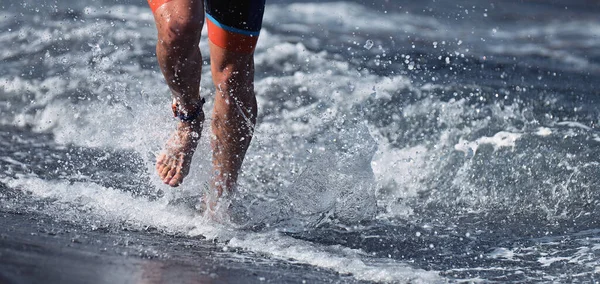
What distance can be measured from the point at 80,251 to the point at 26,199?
0.83 meters

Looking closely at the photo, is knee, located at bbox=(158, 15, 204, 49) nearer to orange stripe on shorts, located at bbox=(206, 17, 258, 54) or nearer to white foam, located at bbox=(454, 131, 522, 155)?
orange stripe on shorts, located at bbox=(206, 17, 258, 54)

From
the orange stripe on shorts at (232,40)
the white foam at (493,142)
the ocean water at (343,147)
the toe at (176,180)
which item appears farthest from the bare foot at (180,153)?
the white foam at (493,142)

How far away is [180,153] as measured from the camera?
10.7 feet

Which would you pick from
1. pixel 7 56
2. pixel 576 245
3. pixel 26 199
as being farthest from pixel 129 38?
pixel 576 245

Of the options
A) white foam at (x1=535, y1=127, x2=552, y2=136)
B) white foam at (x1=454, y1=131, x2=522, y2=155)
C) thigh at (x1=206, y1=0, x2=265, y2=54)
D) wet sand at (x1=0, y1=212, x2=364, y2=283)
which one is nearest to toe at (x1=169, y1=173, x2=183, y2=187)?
wet sand at (x1=0, y1=212, x2=364, y2=283)

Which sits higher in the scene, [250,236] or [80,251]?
[250,236]

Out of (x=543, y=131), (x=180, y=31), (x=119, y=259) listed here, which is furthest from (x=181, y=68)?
(x=543, y=131)

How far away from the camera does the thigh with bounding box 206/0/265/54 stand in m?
2.99

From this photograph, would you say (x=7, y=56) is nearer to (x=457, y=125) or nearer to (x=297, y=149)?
(x=297, y=149)

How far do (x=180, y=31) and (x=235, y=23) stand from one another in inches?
8.7

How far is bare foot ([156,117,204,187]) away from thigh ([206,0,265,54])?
0.39 m

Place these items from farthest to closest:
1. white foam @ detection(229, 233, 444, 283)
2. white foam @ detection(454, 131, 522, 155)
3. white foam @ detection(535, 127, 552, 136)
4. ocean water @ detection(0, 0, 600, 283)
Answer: white foam @ detection(535, 127, 552, 136), white foam @ detection(454, 131, 522, 155), ocean water @ detection(0, 0, 600, 283), white foam @ detection(229, 233, 444, 283)

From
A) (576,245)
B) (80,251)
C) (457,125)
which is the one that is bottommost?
(80,251)

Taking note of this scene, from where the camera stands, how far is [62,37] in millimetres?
6082
